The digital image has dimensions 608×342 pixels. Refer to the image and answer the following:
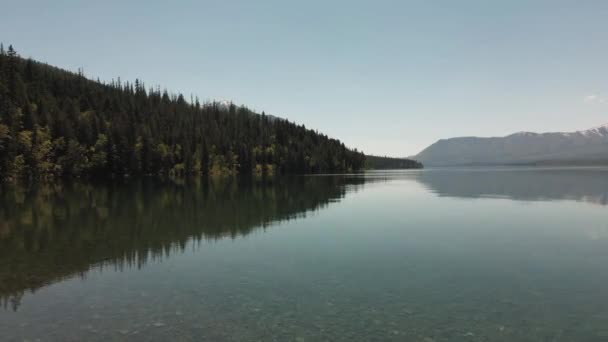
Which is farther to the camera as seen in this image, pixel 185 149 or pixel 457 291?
pixel 185 149

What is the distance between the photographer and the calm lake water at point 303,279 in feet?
50.2

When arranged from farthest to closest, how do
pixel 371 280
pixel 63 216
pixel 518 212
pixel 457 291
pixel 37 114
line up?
pixel 37 114
pixel 518 212
pixel 63 216
pixel 371 280
pixel 457 291

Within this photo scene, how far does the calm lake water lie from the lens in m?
15.3

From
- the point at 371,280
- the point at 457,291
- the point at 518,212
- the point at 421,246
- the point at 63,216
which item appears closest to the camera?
the point at 457,291

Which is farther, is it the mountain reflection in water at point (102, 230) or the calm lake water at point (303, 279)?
the mountain reflection in water at point (102, 230)

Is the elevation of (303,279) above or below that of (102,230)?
below

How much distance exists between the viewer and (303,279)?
73.8ft

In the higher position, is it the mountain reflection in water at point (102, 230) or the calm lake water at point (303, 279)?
the mountain reflection in water at point (102, 230)

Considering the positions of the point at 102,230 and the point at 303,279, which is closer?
the point at 303,279

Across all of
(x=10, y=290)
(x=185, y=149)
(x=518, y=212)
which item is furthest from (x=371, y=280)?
(x=185, y=149)

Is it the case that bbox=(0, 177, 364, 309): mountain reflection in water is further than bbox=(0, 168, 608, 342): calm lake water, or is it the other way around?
bbox=(0, 177, 364, 309): mountain reflection in water

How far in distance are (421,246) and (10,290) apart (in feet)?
91.8

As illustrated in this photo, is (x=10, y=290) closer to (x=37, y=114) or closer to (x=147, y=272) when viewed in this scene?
(x=147, y=272)

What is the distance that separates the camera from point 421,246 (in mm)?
31625
